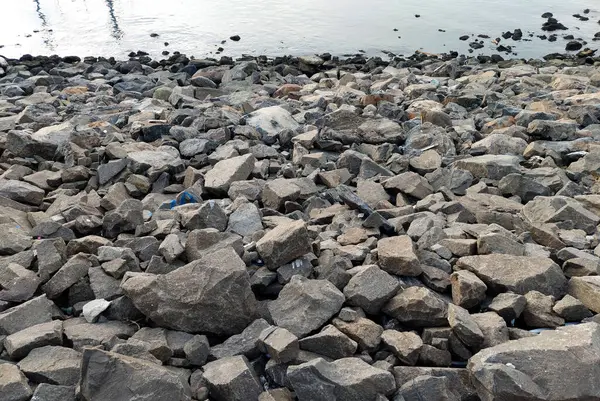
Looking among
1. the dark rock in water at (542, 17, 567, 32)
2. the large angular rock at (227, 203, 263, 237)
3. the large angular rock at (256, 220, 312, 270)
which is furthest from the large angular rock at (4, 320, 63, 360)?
the dark rock in water at (542, 17, 567, 32)

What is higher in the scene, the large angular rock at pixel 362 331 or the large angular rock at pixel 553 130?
the large angular rock at pixel 362 331

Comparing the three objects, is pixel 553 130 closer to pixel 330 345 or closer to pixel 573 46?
pixel 330 345

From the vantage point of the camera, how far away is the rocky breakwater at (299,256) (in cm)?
287

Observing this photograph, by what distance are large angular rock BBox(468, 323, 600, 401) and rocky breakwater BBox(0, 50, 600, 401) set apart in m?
0.01

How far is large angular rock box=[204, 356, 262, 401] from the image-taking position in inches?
111

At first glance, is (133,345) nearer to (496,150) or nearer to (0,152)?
(0,152)

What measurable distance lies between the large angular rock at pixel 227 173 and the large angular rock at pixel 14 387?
9.58 feet

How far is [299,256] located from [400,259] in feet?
2.35

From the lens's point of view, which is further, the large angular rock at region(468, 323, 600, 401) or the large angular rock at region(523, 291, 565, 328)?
the large angular rock at region(523, 291, 565, 328)

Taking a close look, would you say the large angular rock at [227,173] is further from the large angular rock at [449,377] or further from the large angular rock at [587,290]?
the large angular rock at [587,290]

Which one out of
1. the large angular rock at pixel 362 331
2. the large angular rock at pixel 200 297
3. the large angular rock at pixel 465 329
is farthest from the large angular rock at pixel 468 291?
the large angular rock at pixel 200 297

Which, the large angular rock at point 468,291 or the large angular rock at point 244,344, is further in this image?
the large angular rock at point 468,291

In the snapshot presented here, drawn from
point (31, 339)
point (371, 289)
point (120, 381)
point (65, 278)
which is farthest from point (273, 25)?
point (120, 381)

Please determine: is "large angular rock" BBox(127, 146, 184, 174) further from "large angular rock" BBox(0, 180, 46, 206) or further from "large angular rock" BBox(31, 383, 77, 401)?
"large angular rock" BBox(31, 383, 77, 401)
